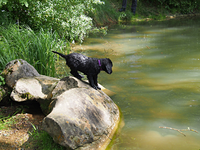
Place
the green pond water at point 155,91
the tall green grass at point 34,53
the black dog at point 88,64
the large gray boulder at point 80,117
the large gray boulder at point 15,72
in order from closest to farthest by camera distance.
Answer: the large gray boulder at point 80,117, the green pond water at point 155,91, the black dog at point 88,64, the large gray boulder at point 15,72, the tall green grass at point 34,53

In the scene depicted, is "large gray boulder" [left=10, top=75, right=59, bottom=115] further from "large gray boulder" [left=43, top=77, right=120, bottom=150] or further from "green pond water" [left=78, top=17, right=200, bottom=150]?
"green pond water" [left=78, top=17, right=200, bottom=150]

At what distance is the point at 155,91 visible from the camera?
4789mm

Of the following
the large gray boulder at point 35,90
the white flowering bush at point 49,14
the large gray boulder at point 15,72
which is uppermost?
the white flowering bush at point 49,14

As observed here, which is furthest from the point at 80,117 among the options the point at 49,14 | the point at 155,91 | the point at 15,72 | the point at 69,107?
the point at 49,14

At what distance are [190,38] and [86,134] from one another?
348 inches

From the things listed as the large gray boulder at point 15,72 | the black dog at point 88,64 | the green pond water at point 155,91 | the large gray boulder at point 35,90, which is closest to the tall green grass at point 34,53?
the large gray boulder at point 15,72

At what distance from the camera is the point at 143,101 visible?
4371mm

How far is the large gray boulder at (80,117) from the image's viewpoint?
107 inches

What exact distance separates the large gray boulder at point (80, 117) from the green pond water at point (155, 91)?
23 cm

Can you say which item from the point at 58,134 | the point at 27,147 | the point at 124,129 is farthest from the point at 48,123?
the point at 124,129

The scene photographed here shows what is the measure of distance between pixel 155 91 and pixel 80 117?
7.59ft

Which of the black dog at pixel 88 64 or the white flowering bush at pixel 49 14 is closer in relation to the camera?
the black dog at pixel 88 64

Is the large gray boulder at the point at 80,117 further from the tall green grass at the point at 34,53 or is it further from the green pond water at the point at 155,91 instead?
the tall green grass at the point at 34,53

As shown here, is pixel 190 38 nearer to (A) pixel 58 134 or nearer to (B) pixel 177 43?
(B) pixel 177 43
